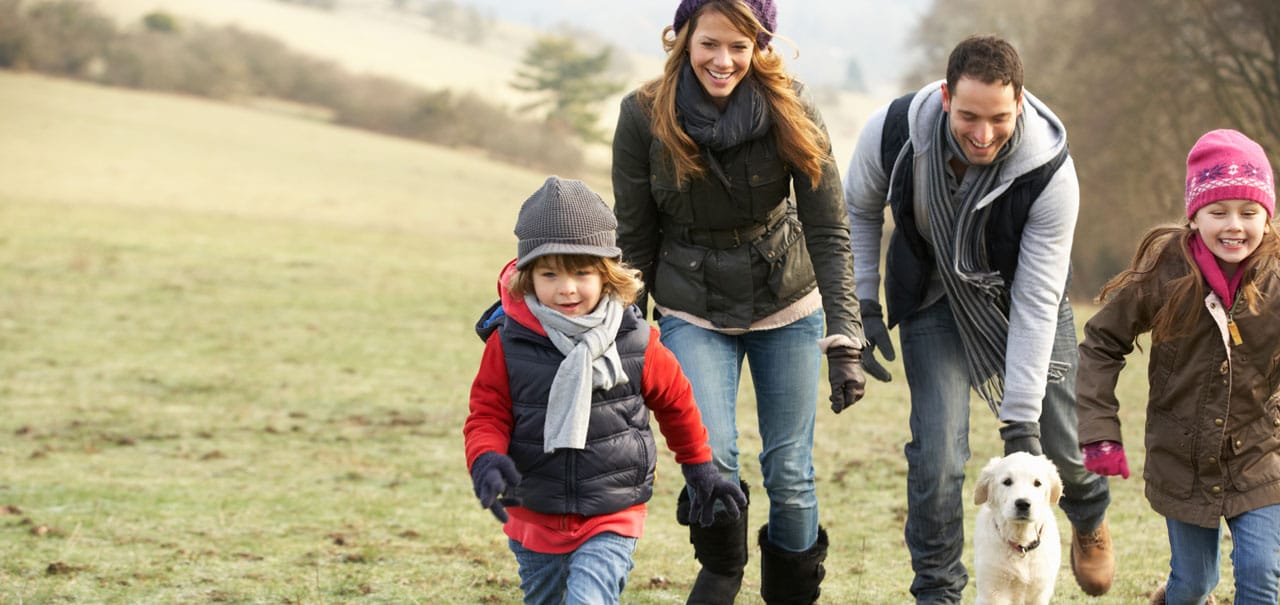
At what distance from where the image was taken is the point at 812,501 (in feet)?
17.6

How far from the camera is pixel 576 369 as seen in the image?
161 inches

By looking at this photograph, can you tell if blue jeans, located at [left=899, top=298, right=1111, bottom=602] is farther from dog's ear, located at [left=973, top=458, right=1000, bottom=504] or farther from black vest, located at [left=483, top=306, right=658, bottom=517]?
black vest, located at [left=483, top=306, right=658, bottom=517]

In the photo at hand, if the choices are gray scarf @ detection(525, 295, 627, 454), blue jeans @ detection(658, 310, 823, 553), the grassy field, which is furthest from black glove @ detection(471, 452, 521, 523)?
the grassy field

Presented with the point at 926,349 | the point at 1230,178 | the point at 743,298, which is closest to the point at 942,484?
the point at 926,349

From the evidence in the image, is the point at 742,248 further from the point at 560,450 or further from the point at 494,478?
the point at 494,478

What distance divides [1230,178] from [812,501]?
1.86m

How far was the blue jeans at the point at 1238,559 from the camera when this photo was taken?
4430 mm

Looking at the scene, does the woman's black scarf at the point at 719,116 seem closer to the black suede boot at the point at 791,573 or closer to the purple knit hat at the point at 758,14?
the purple knit hat at the point at 758,14

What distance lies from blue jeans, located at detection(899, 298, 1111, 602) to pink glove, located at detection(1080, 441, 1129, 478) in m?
0.61

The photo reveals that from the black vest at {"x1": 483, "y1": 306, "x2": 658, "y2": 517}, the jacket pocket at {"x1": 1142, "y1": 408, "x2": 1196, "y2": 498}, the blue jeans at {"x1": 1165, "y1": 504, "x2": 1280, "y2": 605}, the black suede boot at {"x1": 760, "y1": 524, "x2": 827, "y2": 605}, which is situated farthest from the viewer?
the black suede boot at {"x1": 760, "y1": 524, "x2": 827, "y2": 605}

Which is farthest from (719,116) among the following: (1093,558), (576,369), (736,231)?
(1093,558)

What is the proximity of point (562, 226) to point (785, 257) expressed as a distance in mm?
1232

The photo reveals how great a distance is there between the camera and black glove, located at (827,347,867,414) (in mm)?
4977

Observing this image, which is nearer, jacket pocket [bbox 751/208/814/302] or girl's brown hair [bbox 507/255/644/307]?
girl's brown hair [bbox 507/255/644/307]
